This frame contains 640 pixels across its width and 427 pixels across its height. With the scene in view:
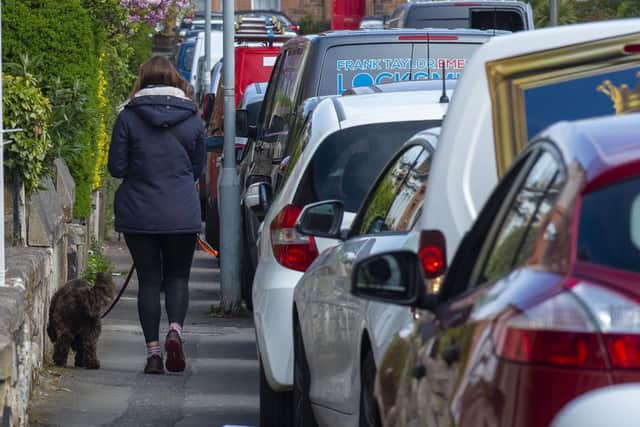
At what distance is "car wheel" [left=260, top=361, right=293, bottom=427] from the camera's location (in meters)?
7.48

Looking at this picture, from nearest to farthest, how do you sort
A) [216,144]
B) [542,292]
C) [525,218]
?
[542,292] → [525,218] → [216,144]

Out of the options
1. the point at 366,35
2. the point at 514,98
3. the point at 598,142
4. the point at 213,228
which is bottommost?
the point at 213,228

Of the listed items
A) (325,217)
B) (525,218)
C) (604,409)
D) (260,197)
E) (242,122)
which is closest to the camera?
(604,409)

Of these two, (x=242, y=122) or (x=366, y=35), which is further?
(x=242, y=122)

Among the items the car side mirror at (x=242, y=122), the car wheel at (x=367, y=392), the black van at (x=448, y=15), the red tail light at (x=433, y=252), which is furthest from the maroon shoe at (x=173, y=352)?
the black van at (x=448, y=15)

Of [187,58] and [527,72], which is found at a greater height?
[527,72]

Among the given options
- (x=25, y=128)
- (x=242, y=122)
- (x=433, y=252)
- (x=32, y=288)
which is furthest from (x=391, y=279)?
(x=242, y=122)

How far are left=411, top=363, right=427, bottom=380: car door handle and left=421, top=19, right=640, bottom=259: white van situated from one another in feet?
2.54

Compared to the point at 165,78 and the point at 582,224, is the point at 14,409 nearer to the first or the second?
the point at 165,78

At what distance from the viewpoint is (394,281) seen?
3744mm

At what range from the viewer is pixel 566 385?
2.75m

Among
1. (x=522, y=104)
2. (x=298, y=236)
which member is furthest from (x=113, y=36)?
(x=522, y=104)

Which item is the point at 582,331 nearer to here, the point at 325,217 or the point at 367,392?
the point at 367,392

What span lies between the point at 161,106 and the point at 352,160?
2438mm
